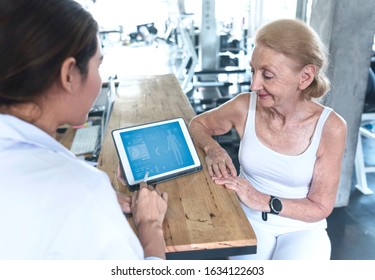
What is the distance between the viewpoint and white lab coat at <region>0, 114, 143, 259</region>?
0.51 meters

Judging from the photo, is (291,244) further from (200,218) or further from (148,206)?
(148,206)

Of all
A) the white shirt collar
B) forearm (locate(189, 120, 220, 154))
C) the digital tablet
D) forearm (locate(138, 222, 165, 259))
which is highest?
the white shirt collar

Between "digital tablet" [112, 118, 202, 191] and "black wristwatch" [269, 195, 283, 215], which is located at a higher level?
"digital tablet" [112, 118, 202, 191]

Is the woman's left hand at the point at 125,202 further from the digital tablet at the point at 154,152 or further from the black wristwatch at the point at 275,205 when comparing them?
the black wristwatch at the point at 275,205

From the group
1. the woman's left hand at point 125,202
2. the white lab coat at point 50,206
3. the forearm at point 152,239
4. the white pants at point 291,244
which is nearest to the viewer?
the white lab coat at point 50,206

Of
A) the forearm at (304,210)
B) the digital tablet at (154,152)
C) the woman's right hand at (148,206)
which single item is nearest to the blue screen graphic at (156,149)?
the digital tablet at (154,152)

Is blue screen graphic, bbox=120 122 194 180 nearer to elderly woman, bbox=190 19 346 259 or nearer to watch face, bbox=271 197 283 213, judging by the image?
elderly woman, bbox=190 19 346 259

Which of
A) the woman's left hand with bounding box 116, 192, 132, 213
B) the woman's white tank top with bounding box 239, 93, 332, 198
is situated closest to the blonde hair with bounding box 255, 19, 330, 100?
the woman's white tank top with bounding box 239, 93, 332, 198

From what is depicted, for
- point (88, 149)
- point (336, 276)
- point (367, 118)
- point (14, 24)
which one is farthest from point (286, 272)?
point (367, 118)

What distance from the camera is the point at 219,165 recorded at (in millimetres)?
1168

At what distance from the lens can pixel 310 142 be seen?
1.21 m

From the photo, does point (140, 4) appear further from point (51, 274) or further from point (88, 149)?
point (51, 274)

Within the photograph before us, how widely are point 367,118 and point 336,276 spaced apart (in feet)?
6.56

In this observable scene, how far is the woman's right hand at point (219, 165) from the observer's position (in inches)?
44.5
